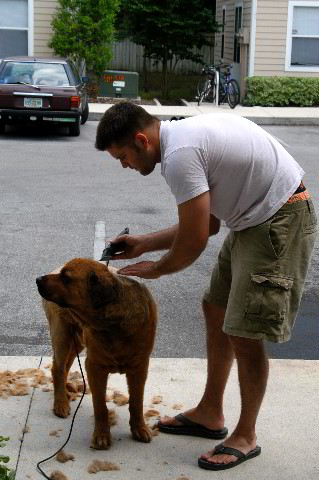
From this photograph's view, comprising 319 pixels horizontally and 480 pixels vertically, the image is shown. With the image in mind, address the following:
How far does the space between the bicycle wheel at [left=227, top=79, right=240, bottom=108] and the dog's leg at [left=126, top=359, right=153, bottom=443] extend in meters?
17.8

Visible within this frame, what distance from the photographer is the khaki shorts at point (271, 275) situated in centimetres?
377

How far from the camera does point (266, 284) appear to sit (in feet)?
12.4

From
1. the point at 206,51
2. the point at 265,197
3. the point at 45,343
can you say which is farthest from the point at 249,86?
the point at 265,197

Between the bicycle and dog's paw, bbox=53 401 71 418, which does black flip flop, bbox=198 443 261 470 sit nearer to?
dog's paw, bbox=53 401 71 418

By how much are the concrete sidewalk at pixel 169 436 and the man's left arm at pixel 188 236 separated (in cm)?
94

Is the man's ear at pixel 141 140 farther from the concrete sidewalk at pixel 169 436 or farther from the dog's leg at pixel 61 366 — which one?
the concrete sidewalk at pixel 169 436

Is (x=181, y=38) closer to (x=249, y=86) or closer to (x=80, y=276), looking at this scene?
(x=249, y=86)

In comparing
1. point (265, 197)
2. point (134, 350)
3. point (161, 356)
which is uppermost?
point (265, 197)

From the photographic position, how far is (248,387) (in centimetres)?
395

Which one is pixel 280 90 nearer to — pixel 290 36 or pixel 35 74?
pixel 290 36

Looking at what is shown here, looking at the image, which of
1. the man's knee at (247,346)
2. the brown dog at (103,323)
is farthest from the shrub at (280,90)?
the man's knee at (247,346)

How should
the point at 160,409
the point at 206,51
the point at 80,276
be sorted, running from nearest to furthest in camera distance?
the point at 80,276 → the point at 160,409 → the point at 206,51

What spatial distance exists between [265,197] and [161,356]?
2153mm

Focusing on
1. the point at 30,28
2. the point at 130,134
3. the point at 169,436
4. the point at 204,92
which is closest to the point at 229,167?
the point at 130,134
